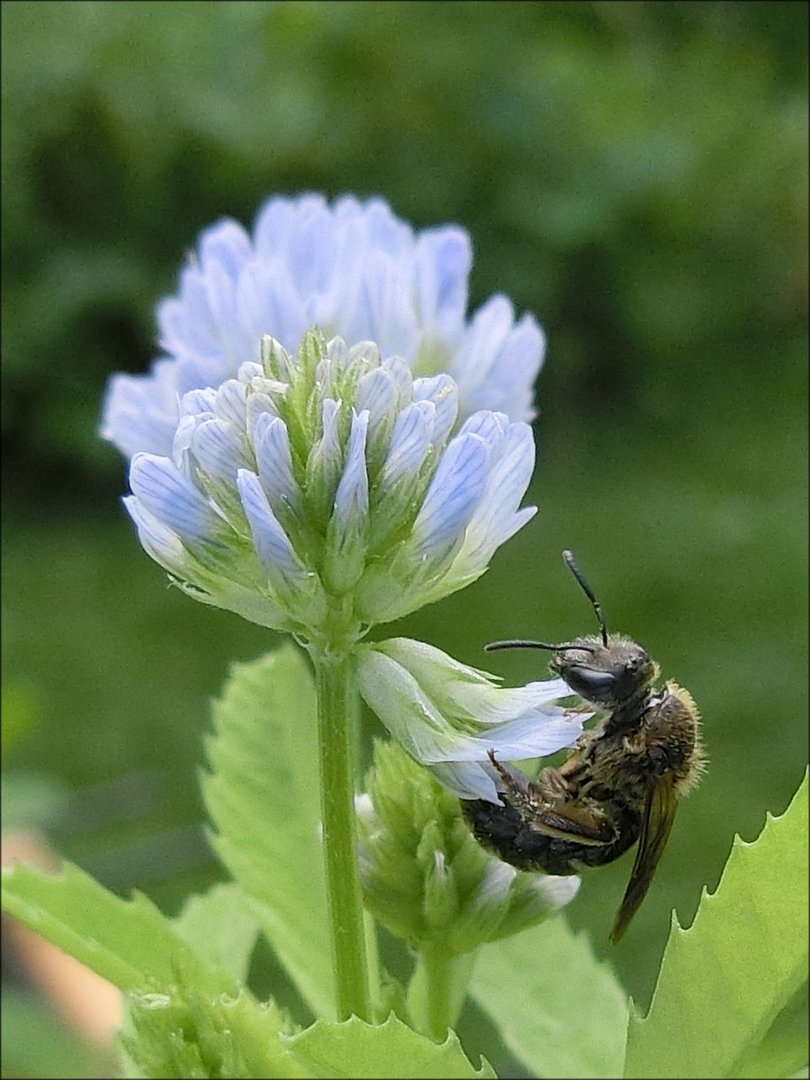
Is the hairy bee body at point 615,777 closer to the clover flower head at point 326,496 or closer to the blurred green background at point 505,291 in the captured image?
the clover flower head at point 326,496

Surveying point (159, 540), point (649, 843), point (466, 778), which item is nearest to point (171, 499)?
point (159, 540)

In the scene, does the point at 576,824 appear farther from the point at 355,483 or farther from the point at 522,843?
the point at 355,483

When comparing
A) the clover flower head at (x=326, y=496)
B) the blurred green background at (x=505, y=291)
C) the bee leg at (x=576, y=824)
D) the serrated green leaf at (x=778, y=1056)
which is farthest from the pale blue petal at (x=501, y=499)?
the blurred green background at (x=505, y=291)

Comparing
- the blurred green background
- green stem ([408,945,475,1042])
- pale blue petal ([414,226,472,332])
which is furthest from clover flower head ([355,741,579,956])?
the blurred green background

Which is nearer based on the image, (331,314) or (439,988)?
(439,988)

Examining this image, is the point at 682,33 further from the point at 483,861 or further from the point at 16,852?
the point at 483,861

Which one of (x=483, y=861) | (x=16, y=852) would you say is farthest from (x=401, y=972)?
(x=483, y=861)
